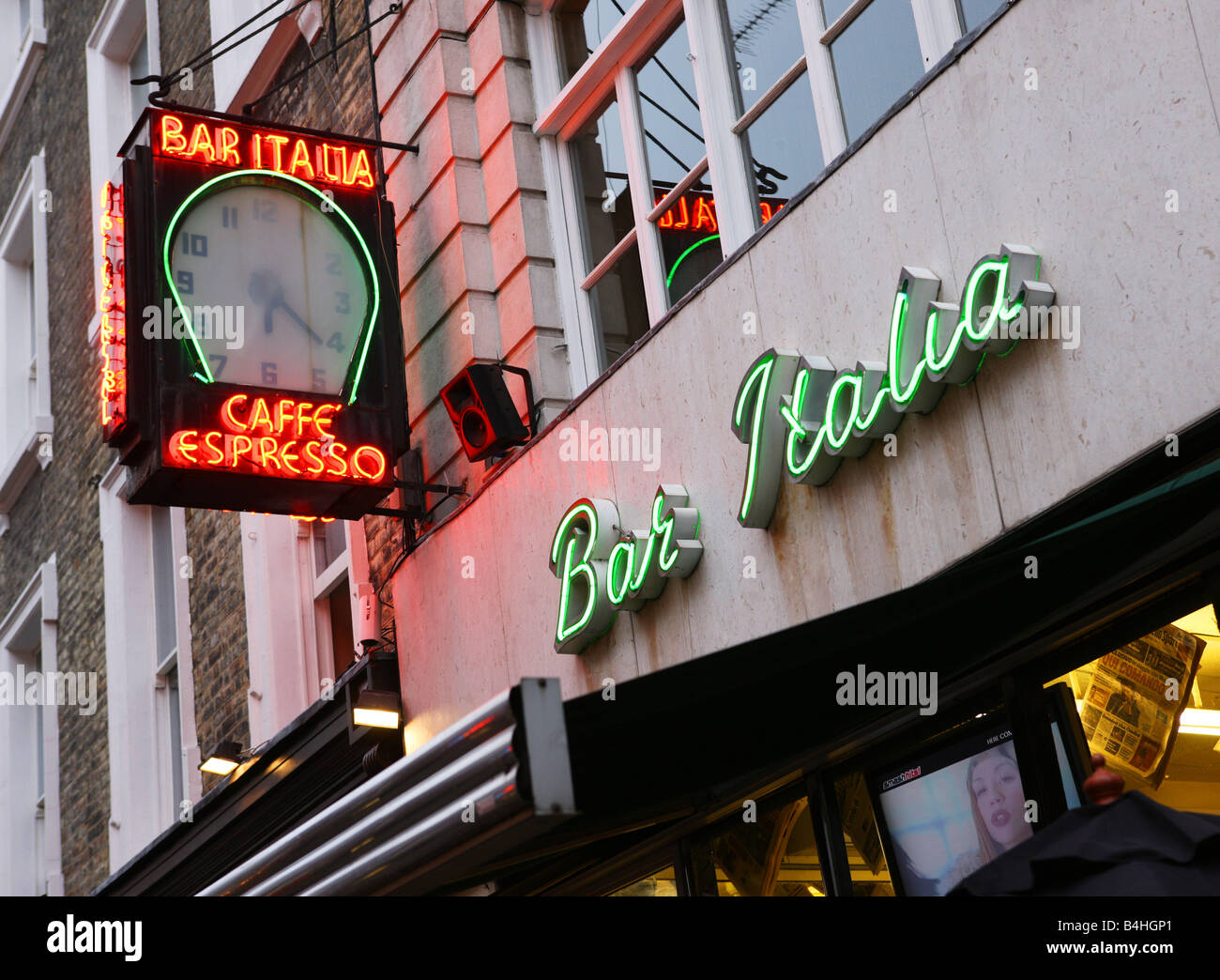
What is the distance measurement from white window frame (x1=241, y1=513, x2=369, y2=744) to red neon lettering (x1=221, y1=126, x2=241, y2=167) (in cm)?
255

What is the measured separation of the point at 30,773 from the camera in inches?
595

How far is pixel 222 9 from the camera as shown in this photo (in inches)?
428

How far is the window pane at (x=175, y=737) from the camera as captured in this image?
12047 millimetres

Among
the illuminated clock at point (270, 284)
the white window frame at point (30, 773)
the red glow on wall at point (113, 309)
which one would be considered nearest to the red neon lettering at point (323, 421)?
the illuminated clock at point (270, 284)

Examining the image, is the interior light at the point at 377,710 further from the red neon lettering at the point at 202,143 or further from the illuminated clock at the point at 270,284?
the red neon lettering at the point at 202,143

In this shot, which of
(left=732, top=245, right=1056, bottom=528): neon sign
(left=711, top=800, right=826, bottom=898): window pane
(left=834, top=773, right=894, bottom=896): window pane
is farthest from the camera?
(left=711, top=800, right=826, bottom=898): window pane

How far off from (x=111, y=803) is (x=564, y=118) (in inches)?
279

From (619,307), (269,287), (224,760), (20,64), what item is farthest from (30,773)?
(619,307)

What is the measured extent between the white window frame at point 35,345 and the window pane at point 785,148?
10248mm

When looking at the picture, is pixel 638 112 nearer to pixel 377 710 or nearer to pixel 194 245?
pixel 194 245

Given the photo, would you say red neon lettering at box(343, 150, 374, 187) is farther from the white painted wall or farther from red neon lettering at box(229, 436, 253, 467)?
the white painted wall

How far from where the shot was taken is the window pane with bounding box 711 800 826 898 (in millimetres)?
5941

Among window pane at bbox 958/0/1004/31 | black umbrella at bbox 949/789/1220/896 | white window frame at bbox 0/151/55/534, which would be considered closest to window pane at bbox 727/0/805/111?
window pane at bbox 958/0/1004/31
